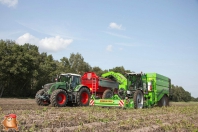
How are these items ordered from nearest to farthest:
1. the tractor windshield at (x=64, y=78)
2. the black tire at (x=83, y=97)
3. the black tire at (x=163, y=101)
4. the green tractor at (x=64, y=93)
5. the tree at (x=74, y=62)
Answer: the green tractor at (x=64, y=93) → the black tire at (x=83, y=97) → the tractor windshield at (x=64, y=78) → the black tire at (x=163, y=101) → the tree at (x=74, y=62)

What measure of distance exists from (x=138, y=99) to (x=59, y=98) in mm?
5099

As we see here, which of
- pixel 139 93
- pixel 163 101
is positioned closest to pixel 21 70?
pixel 163 101

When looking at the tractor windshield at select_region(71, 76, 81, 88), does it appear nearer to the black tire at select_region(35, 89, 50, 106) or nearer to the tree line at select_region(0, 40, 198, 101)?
the black tire at select_region(35, 89, 50, 106)

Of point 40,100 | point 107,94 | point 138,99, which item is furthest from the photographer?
point 107,94

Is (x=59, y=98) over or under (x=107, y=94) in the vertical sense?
under

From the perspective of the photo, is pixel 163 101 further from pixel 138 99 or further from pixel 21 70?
pixel 21 70

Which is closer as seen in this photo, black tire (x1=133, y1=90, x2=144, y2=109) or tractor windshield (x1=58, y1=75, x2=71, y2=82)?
black tire (x1=133, y1=90, x2=144, y2=109)

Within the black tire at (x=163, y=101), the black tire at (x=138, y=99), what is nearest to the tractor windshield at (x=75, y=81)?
the black tire at (x=138, y=99)

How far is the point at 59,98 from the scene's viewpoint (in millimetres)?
15766

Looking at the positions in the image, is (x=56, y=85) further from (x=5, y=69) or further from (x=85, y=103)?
(x=5, y=69)

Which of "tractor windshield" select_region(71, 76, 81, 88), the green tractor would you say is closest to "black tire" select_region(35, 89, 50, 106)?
the green tractor

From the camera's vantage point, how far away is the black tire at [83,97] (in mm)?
16841

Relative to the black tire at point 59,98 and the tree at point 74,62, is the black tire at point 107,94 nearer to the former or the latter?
the black tire at point 59,98

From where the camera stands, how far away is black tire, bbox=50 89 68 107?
15156 mm
